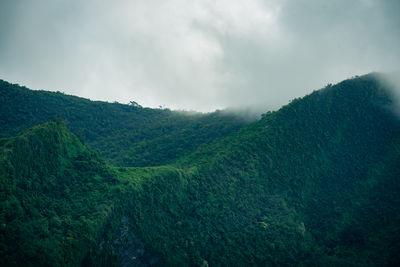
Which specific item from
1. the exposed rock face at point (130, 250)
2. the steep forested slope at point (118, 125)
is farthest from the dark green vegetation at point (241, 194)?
the steep forested slope at point (118, 125)

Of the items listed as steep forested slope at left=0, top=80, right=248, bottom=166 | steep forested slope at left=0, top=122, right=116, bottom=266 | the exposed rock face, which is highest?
steep forested slope at left=0, top=80, right=248, bottom=166


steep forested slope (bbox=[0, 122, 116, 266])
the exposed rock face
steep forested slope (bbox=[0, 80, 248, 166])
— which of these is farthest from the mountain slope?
steep forested slope (bbox=[0, 80, 248, 166])

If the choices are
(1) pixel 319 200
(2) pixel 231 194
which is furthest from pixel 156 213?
(1) pixel 319 200

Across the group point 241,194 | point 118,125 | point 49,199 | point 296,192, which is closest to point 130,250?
point 49,199

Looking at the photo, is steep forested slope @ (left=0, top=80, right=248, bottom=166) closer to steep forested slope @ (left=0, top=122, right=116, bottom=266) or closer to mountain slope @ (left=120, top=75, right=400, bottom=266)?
mountain slope @ (left=120, top=75, right=400, bottom=266)

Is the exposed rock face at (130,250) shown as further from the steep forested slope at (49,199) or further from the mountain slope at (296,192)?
the steep forested slope at (49,199)

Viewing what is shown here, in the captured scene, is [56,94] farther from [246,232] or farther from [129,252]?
[246,232]

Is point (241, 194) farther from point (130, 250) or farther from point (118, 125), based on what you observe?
point (118, 125)
